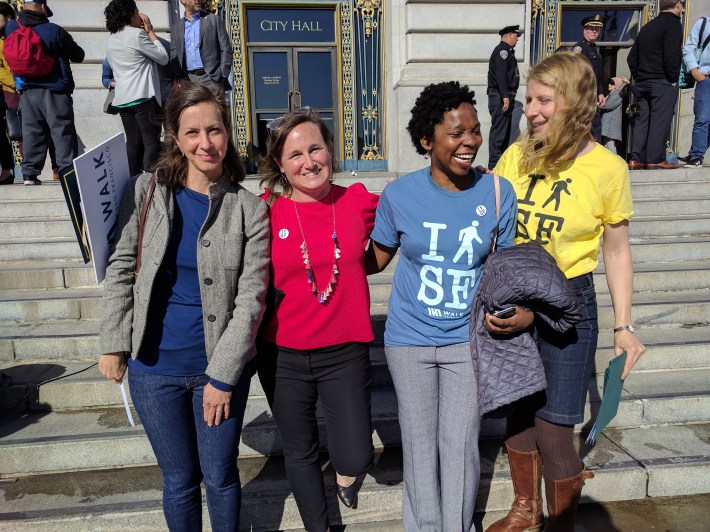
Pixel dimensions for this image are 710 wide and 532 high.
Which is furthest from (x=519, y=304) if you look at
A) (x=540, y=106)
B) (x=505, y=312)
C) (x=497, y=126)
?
(x=497, y=126)

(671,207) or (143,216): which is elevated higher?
(143,216)

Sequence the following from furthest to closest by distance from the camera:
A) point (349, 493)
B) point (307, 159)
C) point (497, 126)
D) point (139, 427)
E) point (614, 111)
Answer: point (614, 111)
point (497, 126)
point (139, 427)
point (349, 493)
point (307, 159)

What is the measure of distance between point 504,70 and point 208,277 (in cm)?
710

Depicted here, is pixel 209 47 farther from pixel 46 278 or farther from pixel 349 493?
pixel 349 493

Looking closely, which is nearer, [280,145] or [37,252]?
[280,145]

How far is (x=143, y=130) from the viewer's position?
5.95m

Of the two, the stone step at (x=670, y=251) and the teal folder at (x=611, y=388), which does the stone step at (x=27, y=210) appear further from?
the stone step at (x=670, y=251)

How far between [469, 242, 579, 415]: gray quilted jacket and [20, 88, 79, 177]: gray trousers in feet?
19.5

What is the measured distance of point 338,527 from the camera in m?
2.94

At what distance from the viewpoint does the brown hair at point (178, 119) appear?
2.12 m

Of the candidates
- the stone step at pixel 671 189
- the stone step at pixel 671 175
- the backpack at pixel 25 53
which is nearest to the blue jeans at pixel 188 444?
the backpack at pixel 25 53

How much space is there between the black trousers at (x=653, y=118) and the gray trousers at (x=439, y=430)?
283 inches

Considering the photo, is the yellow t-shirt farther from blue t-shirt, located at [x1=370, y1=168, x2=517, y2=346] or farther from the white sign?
the white sign

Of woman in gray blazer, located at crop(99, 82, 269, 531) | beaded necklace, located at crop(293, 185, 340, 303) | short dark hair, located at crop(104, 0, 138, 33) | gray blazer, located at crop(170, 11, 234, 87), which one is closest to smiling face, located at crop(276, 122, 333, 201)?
beaded necklace, located at crop(293, 185, 340, 303)
